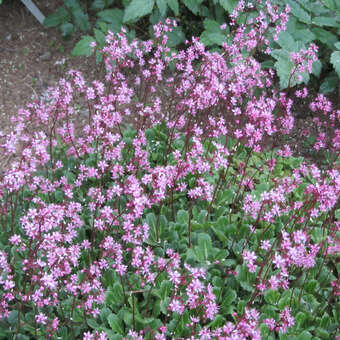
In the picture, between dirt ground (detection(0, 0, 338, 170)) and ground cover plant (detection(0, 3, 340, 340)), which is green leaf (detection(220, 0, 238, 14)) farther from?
dirt ground (detection(0, 0, 338, 170))

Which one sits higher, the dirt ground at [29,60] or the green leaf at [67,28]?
the green leaf at [67,28]

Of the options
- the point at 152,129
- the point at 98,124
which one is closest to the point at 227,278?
the point at 98,124

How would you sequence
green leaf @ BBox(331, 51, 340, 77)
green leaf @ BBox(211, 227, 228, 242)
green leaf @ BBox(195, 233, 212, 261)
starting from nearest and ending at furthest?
green leaf @ BBox(195, 233, 212, 261)
green leaf @ BBox(211, 227, 228, 242)
green leaf @ BBox(331, 51, 340, 77)

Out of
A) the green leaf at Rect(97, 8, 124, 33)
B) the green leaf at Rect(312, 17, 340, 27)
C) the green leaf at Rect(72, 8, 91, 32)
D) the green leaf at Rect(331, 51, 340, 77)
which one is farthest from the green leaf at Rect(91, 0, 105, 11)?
the green leaf at Rect(331, 51, 340, 77)

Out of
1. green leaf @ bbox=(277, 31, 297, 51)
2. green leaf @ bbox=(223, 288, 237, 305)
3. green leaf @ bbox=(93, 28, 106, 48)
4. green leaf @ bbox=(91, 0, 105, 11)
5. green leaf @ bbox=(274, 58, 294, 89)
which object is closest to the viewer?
green leaf @ bbox=(223, 288, 237, 305)

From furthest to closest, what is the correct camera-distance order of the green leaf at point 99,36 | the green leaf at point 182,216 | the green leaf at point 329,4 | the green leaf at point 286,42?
the green leaf at point 329,4, the green leaf at point 99,36, the green leaf at point 286,42, the green leaf at point 182,216

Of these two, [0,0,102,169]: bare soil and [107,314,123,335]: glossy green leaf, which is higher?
[0,0,102,169]: bare soil

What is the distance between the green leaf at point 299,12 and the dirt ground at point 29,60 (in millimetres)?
1167

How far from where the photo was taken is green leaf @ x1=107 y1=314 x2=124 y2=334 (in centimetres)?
265

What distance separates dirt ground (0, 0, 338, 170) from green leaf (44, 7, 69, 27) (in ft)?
1.20

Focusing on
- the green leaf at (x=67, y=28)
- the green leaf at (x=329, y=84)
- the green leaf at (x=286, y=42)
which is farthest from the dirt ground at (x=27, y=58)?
the green leaf at (x=329, y=84)

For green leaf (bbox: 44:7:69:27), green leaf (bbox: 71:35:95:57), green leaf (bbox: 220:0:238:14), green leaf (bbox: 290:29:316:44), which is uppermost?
green leaf (bbox: 220:0:238:14)

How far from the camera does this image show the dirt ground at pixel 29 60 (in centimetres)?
510

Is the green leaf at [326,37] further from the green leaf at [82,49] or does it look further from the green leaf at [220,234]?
the green leaf at [220,234]
